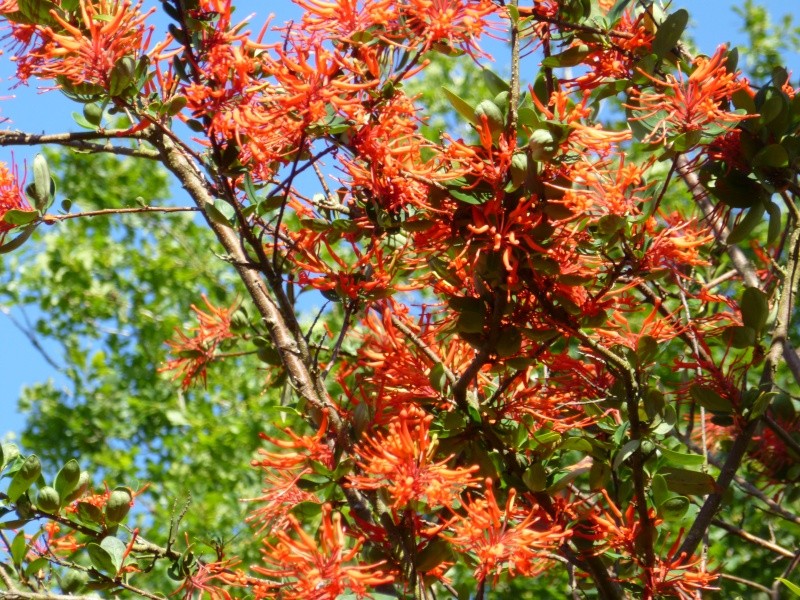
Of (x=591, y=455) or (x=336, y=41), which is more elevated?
(x=336, y=41)

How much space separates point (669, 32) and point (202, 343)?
4.09 ft

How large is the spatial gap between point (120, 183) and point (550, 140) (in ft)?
20.9

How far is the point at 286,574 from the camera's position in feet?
4.37

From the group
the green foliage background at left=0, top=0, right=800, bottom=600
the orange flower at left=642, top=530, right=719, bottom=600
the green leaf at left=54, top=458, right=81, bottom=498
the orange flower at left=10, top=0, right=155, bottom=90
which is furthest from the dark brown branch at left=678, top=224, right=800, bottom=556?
the green foliage background at left=0, top=0, right=800, bottom=600

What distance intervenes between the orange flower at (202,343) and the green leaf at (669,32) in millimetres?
1106

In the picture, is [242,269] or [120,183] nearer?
[242,269]

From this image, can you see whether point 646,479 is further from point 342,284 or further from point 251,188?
point 251,188

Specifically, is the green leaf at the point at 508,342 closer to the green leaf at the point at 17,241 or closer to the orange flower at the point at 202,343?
the green leaf at the point at 17,241

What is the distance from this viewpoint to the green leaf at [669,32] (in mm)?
1621

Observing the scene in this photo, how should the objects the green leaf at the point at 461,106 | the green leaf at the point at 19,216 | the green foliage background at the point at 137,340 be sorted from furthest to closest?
the green foliage background at the point at 137,340
the green leaf at the point at 19,216
the green leaf at the point at 461,106

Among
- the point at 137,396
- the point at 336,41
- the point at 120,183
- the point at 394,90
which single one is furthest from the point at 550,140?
the point at 120,183

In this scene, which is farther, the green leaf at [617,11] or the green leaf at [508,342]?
the green leaf at [617,11]

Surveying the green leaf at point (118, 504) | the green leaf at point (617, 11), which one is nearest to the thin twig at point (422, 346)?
the green leaf at point (118, 504)

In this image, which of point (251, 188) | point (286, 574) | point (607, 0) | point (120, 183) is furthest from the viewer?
point (120, 183)
